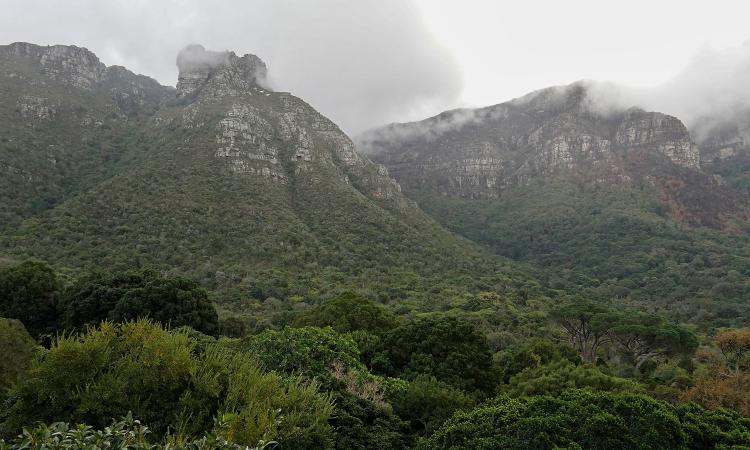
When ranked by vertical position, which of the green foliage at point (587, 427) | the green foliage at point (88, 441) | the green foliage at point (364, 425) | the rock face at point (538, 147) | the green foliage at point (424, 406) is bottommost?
the green foliage at point (424, 406)

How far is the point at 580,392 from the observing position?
11797 mm

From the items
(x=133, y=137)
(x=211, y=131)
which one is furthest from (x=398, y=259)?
(x=133, y=137)

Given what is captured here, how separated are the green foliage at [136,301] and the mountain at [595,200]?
209ft

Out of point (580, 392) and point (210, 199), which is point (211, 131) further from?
point (580, 392)

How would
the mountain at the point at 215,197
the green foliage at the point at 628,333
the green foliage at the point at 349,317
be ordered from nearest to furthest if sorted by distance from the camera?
the green foliage at the point at 349,317 → the green foliage at the point at 628,333 → the mountain at the point at 215,197

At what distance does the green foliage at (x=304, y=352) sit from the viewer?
1564cm

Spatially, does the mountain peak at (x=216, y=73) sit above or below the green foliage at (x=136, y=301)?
above

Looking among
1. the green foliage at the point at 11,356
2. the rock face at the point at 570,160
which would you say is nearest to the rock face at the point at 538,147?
the rock face at the point at 570,160

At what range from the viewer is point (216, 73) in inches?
4663

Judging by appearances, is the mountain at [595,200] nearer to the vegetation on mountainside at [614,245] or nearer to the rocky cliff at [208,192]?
the vegetation on mountainside at [614,245]

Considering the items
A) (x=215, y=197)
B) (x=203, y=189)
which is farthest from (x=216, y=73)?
(x=215, y=197)

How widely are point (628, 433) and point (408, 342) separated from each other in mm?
13792

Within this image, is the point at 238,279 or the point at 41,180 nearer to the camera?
the point at 238,279

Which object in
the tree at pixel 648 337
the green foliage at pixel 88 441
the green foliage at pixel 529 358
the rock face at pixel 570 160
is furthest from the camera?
the rock face at pixel 570 160
